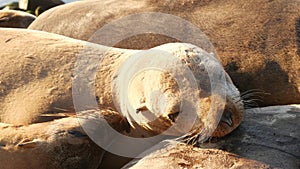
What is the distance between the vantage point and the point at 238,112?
294cm

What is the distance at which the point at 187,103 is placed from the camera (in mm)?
2877

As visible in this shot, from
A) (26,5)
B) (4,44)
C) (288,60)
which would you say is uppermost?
(288,60)

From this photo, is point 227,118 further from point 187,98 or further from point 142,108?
point 142,108

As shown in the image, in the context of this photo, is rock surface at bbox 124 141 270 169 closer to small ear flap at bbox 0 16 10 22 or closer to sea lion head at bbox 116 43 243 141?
sea lion head at bbox 116 43 243 141

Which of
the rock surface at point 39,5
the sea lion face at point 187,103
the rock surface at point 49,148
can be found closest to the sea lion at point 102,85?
the sea lion face at point 187,103

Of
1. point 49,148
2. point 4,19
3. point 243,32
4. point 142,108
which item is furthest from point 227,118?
point 4,19

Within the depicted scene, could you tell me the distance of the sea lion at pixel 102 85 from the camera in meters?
2.89

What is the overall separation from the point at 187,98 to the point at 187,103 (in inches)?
0.9

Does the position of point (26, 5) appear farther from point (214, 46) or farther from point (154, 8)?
point (214, 46)

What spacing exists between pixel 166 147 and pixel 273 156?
0.52 meters

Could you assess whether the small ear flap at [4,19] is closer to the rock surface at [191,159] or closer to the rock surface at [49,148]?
the rock surface at [49,148]

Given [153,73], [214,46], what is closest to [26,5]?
[214,46]

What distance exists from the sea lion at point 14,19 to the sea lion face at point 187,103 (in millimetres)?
3115

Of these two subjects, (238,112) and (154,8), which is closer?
(238,112)
